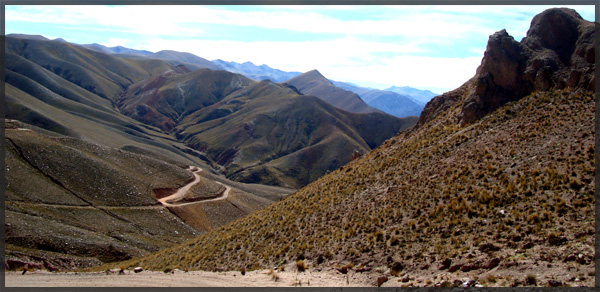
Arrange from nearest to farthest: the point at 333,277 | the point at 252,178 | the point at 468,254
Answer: the point at 468,254 < the point at 333,277 < the point at 252,178

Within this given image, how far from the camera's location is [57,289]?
14.9m

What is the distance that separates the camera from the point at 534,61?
27.8m

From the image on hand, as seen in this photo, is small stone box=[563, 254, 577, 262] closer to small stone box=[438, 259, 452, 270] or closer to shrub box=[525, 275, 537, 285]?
shrub box=[525, 275, 537, 285]

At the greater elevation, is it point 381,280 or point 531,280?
point 531,280

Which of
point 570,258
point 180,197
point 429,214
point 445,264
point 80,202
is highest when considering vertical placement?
point 570,258

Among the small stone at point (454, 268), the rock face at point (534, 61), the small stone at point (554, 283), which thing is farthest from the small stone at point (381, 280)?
the rock face at point (534, 61)

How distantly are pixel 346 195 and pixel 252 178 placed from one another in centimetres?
12631

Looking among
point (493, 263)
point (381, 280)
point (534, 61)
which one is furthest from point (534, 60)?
point (381, 280)

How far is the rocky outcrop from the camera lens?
84.3ft

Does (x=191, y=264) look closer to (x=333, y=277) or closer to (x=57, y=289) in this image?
(x=57, y=289)

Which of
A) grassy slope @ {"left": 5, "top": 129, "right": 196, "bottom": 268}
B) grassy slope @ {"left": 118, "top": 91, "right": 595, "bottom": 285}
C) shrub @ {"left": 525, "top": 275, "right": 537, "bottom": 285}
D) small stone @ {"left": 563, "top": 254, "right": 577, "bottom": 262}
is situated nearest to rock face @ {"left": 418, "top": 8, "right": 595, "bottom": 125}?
grassy slope @ {"left": 118, "top": 91, "right": 595, "bottom": 285}

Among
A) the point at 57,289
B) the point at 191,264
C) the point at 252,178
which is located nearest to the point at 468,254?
the point at 57,289

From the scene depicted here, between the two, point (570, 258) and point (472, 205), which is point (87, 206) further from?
point (570, 258)

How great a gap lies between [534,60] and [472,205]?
15.7m
